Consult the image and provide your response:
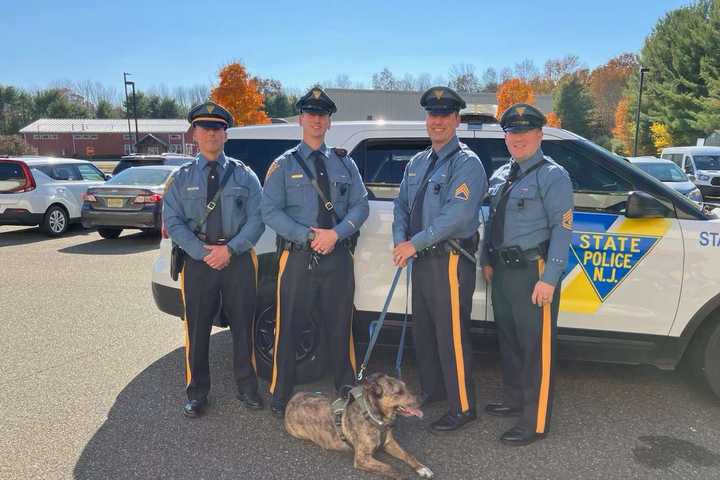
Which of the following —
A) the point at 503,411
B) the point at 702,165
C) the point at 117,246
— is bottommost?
the point at 117,246

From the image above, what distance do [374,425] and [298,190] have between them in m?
1.41

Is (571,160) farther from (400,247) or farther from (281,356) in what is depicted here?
(281,356)

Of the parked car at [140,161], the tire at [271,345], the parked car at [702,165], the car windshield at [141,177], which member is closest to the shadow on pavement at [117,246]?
the car windshield at [141,177]

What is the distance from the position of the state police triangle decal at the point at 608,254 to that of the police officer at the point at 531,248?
13.9 inches

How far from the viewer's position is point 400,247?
3.02 m

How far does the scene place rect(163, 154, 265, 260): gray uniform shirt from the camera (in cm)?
322

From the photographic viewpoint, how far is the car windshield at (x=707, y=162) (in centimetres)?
1607

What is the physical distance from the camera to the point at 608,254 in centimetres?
321

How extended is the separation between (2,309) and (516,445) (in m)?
5.28

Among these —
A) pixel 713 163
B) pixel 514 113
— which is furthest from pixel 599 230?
pixel 713 163

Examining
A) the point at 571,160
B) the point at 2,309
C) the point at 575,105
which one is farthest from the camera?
the point at 575,105

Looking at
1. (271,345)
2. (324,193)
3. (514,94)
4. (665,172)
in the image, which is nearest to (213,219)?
(324,193)

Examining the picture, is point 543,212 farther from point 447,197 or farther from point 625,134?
point 625,134

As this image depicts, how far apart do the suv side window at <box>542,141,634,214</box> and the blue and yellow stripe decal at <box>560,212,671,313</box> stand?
105 mm
